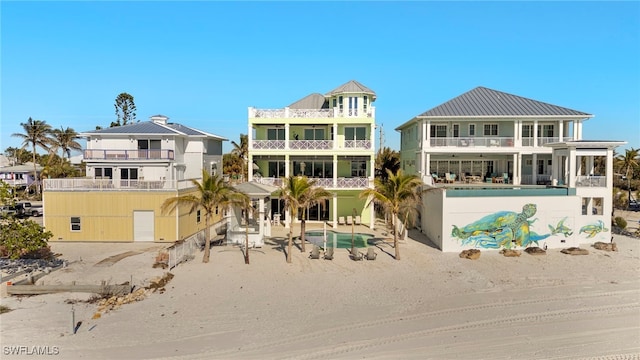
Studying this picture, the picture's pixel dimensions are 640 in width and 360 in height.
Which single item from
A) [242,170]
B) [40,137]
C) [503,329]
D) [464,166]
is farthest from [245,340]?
[40,137]

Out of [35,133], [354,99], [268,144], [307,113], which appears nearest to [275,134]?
[268,144]

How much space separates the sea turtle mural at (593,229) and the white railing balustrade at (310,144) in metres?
16.6

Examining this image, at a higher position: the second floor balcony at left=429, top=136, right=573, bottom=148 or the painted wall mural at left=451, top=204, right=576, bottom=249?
the second floor balcony at left=429, top=136, right=573, bottom=148

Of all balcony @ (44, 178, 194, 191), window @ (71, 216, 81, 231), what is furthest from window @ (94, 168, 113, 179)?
window @ (71, 216, 81, 231)

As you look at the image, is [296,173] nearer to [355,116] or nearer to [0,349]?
[355,116]

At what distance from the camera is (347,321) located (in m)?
12.8

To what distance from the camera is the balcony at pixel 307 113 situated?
29453 mm

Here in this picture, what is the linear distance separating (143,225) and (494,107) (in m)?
25.8

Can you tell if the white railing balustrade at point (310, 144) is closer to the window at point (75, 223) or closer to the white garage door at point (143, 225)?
the white garage door at point (143, 225)

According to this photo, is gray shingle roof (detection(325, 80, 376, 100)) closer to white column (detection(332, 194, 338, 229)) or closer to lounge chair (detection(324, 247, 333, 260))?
white column (detection(332, 194, 338, 229))

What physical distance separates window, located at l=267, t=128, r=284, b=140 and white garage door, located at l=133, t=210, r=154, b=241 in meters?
11.2

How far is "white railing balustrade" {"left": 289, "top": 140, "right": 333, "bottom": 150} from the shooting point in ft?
95.7

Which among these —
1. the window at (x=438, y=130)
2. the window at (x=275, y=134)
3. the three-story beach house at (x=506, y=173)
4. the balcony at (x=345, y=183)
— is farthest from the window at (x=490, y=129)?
the window at (x=275, y=134)

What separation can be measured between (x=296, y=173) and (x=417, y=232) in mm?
10261
